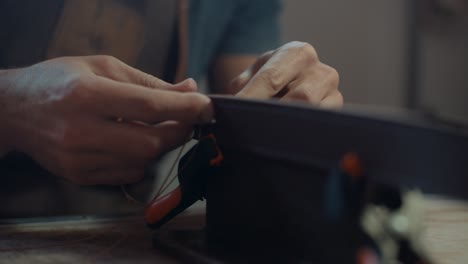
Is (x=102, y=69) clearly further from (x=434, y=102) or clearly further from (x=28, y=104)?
(x=434, y=102)

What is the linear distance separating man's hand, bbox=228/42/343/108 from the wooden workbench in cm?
15

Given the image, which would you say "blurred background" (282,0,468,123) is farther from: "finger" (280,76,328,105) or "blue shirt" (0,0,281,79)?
"finger" (280,76,328,105)

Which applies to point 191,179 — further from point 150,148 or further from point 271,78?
point 271,78

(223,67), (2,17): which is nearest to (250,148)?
(2,17)

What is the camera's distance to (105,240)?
0.60m

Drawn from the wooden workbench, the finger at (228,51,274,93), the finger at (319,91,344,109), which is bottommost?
the wooden workbench

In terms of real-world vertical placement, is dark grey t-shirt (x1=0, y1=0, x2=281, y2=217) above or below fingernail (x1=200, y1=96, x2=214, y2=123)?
below

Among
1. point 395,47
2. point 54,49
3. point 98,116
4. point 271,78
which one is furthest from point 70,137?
point 395,47

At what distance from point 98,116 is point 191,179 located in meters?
0.10

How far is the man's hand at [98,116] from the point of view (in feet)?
1.83

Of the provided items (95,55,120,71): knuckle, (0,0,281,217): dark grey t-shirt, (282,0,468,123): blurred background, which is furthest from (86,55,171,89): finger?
(282,0,468,123): blurred background

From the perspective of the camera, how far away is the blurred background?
6.72ft

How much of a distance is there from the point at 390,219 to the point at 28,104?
0.38m

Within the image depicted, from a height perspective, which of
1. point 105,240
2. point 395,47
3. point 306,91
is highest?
point 306,91
